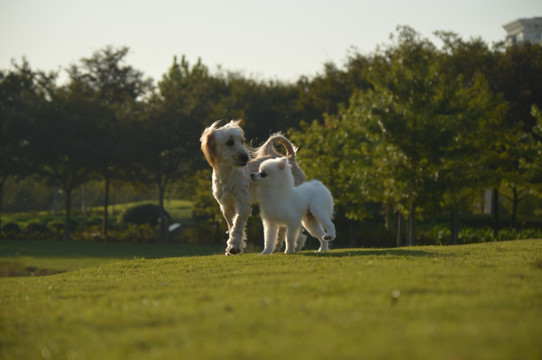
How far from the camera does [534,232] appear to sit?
25438 mm

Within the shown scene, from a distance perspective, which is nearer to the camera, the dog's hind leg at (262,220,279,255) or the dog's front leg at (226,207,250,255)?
the dog's hind leg at (262,220,279,255)

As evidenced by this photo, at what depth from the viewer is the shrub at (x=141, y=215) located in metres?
38.0

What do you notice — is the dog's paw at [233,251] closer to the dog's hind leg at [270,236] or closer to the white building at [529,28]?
the dog's hind leg at [270,236]

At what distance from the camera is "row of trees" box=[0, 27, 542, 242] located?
72.8 feet

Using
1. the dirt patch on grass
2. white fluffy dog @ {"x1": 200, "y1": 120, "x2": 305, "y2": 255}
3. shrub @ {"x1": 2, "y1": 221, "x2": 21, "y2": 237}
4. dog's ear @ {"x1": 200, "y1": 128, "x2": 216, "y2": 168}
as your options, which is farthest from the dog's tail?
shrub @ {"x1": 2, "y1": 221, "x2": 21, "y2": 237}

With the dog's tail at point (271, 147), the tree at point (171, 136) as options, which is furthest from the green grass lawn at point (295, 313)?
the tree at point (171, 136)

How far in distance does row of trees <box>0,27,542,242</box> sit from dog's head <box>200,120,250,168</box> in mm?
11370

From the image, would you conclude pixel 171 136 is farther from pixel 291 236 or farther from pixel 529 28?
pixel 529 28

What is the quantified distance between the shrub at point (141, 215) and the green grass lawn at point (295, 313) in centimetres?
2889

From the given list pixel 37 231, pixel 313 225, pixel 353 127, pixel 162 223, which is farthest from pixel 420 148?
pixel 37 231

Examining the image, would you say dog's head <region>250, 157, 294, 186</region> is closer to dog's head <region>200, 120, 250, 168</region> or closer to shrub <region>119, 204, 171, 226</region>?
dog's head <region>200, 120, 250, 168</region>

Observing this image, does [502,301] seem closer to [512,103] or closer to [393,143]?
[393,143]

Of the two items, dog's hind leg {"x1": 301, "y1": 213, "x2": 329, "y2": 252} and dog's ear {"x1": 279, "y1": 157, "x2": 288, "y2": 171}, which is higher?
dog's ear {"x1": 279, "y1": 157, "x2": 288, "y2": 171}

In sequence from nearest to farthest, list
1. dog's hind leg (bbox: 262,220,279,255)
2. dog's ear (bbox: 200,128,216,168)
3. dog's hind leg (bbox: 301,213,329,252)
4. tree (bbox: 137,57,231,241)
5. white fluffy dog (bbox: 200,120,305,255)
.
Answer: dog's hind leg (bbox: 262,220,279,255)
dog's hind leg (bbox: 301,213,329,252)
white fluffy dog (bbox: 200,120,305,255)
dog's ear (bbox: 200,128,216,168)
tree (bbox: 137,57,231,241)
